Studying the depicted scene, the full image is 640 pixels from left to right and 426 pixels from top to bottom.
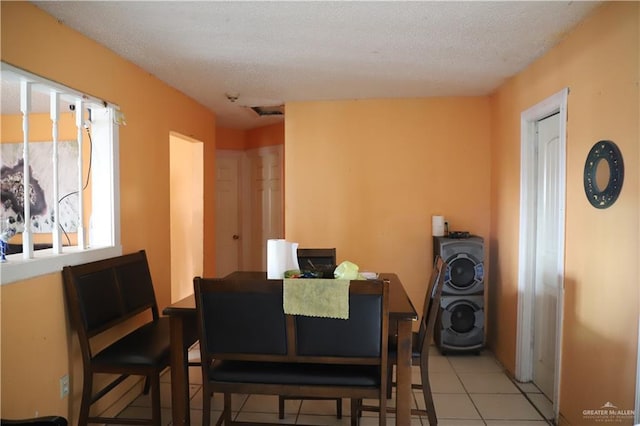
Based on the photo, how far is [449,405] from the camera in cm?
264

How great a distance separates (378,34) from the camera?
2273mm

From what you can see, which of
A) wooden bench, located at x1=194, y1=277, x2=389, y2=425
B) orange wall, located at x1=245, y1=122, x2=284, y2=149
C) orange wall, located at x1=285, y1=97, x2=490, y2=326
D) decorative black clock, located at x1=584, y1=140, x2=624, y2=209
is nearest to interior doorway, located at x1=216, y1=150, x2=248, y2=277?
orange wall, located at x1=245, y1=122, x2=284, y2=149

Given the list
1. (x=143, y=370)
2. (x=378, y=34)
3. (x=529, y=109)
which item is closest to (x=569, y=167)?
(x=529, y=109)

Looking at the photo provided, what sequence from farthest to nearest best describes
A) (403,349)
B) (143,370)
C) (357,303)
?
1. (143,370)
2. (403,349)
3. (357,303)

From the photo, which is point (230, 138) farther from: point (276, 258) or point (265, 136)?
point (276, 258)

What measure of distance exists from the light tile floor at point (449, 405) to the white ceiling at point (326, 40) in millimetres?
2364

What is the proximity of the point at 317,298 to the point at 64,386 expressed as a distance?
1.57m

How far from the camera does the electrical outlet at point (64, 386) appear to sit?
2.12 metres

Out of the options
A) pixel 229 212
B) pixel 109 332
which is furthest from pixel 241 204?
pixel 109 332

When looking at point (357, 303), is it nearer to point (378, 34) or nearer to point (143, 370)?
point (143, 370)

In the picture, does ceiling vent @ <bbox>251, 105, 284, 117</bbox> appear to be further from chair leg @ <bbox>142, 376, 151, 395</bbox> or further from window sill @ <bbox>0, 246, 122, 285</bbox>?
chair leg @ <bbox>142, 376, 151, 395</bbox>

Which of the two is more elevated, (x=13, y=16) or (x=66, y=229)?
(x=13, y=16)

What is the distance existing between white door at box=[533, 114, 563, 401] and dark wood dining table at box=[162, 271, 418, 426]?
1.20 m

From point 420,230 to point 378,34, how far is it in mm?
2015
